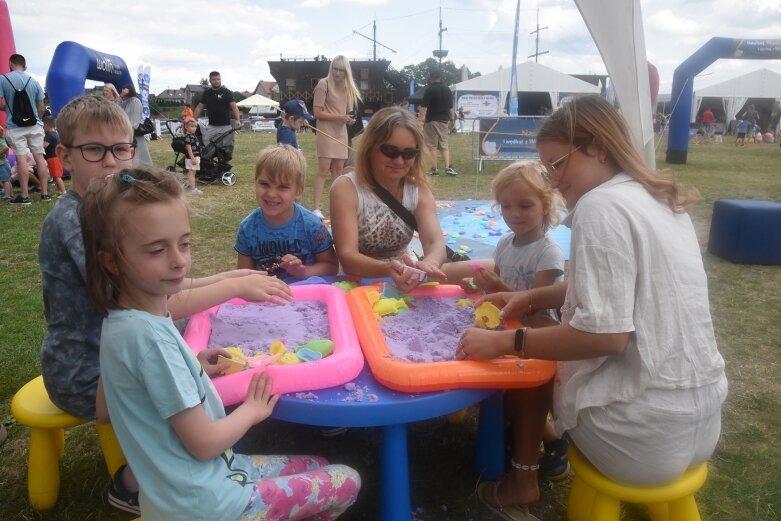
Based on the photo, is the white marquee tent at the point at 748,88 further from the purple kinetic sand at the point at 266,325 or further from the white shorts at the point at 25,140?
the purple kinetic sand at the point at 266,325

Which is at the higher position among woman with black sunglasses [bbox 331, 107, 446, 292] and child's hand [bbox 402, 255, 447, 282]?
woman with black sunglasses [bbox 331, 107, 446, 292]

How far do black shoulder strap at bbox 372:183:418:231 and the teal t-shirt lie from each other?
1587 millimetres

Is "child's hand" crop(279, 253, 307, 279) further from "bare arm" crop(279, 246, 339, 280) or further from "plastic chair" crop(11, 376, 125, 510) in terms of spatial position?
"plastic chair" crop(11, 376, 125, 510)

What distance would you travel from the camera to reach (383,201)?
2.78 m

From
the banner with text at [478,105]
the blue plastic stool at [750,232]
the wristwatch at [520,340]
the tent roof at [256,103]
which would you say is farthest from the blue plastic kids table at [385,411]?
the tent roof at [256,103]

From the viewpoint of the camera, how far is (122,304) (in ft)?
4.30

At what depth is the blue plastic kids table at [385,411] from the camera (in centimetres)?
148

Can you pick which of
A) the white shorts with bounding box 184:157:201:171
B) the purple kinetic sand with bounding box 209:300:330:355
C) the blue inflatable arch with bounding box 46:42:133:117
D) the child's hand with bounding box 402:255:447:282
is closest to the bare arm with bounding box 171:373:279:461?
the purple kinetic sand with bounding box 209:300:330:355

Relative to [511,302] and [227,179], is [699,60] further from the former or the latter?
[511,302]

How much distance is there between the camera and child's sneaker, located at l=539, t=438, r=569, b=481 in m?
2.19

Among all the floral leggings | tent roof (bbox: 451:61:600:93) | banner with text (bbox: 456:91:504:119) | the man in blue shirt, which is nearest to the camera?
the floral leggings

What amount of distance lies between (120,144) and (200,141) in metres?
8.16

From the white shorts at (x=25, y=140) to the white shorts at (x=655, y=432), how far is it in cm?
809

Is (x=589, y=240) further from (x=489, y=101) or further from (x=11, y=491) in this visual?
(x=489, y=101)
